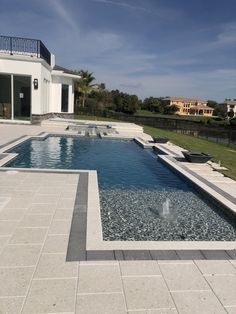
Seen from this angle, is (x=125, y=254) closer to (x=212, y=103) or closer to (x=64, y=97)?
(x=64, y=97)

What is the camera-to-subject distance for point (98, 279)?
3256 mm

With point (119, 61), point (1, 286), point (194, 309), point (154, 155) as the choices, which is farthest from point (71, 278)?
point (119, 61)

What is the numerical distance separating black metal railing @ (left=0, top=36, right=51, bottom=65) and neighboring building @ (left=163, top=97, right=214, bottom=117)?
8890 centimetres

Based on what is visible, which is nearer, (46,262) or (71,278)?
→ (71,278)

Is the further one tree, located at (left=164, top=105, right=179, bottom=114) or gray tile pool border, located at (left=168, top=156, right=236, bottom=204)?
tree, located at (left=164, top=105, right=179, bottom=114)

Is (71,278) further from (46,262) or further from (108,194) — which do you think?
(108,194)

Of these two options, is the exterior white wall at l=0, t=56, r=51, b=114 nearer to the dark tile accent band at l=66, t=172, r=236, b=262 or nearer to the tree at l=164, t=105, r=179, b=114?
the dark tile accent band at l=66, t=172, r=236, b=262

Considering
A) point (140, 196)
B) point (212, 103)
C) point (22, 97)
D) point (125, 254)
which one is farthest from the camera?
point (212, 103)

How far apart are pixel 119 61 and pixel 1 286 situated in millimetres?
26880

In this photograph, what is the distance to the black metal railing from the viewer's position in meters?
18.7

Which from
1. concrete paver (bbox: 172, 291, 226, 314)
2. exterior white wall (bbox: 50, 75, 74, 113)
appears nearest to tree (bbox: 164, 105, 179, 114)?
exterior white wall (bbox: 50, 75, 74, 113)

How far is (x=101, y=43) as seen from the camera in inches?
840

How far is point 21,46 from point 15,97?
10.3 feet

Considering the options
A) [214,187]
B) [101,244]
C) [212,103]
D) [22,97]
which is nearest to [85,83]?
[22,97]
